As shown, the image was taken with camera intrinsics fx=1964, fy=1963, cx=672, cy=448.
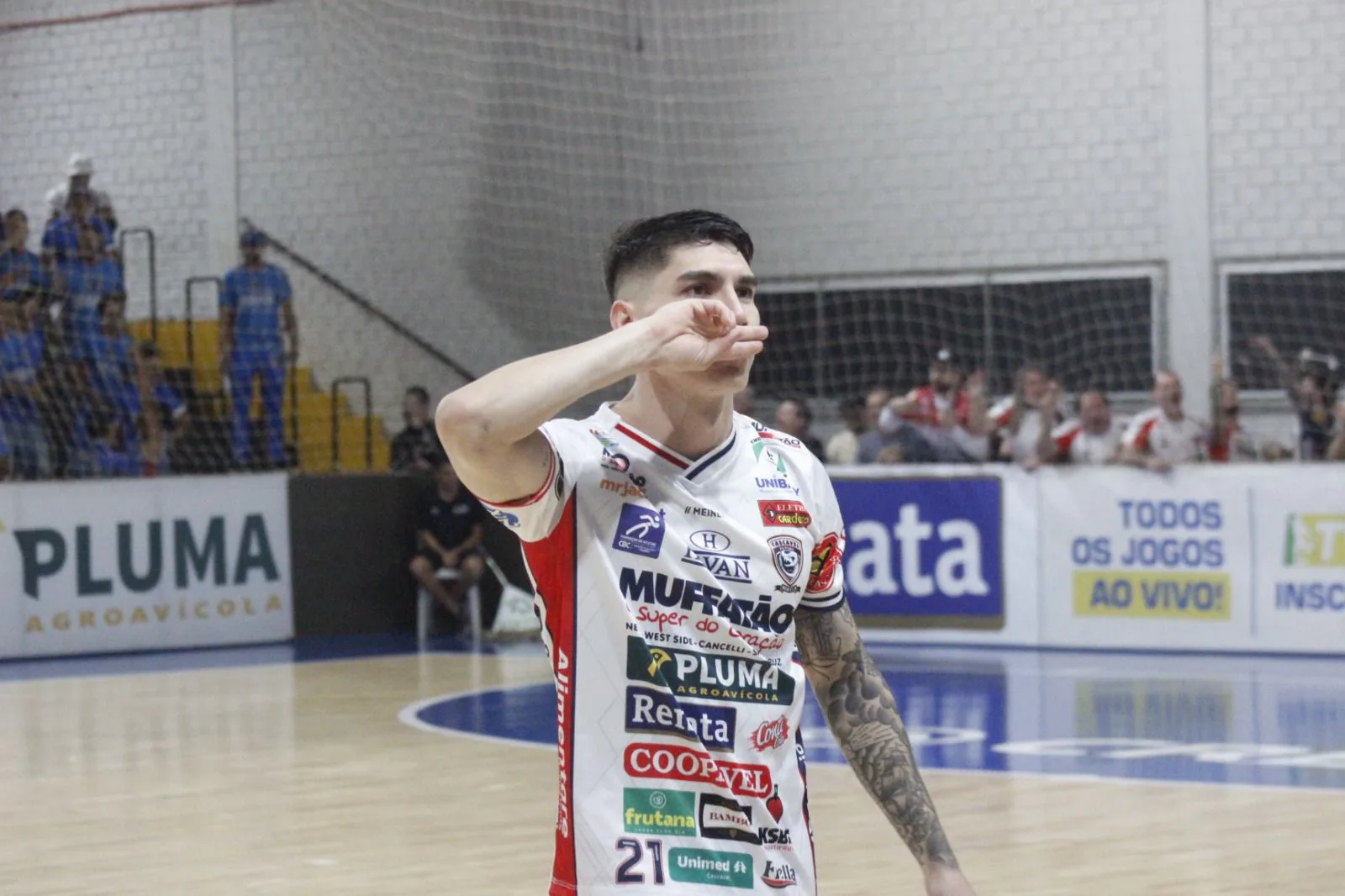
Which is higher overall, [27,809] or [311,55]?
[311,55]

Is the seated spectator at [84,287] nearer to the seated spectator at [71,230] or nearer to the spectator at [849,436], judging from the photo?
the seated spectator at [71,230]

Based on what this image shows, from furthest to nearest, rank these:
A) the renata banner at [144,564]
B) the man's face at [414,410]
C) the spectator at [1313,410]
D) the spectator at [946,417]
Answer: the man's face at [414,410]
the spectator at [946,417]
the renata banner at [144,564]
the spectator at [1313,410]

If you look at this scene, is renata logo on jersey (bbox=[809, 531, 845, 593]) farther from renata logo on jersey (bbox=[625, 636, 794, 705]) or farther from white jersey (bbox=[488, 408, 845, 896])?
renata logo on jersey (bbox=[625, 636, 794, 705])

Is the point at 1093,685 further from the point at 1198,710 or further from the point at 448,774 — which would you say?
the point at 448,774

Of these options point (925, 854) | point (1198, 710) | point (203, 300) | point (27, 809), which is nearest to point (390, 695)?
point (27, 809)

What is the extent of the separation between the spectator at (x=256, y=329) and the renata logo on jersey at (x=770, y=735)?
630 inches

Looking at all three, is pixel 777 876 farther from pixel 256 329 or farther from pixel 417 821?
pixel 256 329

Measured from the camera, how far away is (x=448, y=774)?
10.0 metres

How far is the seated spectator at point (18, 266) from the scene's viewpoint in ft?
55.7

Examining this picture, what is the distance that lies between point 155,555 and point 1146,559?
321 inches

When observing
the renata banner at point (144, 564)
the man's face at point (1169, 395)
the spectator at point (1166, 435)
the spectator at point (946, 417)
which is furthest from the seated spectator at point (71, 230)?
the man's face at point (1169, 395)

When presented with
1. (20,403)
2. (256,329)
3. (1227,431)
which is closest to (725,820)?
(1227,431)

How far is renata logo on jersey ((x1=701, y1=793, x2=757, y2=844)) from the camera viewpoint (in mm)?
3193

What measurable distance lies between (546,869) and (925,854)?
439 cm
